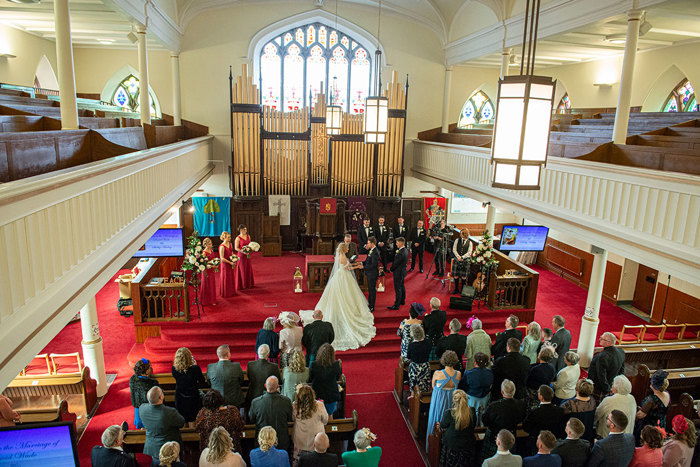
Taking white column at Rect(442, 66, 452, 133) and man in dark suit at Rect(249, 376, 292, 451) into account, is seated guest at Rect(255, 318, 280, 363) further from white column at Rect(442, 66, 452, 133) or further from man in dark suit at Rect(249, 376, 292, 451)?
white column at Rect(442, 66, 452, 133)

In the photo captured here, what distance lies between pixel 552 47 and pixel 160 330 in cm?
1390

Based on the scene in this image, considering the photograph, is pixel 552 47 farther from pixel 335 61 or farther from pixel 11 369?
pixel 11 369

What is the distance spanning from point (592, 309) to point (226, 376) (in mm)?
7563

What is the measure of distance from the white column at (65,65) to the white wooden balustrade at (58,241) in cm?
84

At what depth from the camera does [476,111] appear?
19438 millimetres

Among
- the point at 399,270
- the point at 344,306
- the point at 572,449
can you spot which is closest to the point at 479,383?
the point at 572,449

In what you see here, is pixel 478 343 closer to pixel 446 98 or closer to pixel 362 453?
pixel 362 453

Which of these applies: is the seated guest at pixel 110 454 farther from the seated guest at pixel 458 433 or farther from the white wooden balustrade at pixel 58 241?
the seated guest at pixel 458 433

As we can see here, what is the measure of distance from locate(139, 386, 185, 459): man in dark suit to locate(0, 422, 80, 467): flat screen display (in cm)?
72

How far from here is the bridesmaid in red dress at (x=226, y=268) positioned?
431 inches

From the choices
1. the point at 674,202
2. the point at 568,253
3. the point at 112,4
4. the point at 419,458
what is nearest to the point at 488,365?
the point at 419,458

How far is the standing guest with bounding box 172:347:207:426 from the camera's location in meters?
6.15

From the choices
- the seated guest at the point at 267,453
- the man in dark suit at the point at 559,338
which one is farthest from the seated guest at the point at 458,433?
the man in dark suit at the point at 559,338

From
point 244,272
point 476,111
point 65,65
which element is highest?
point 476,111
